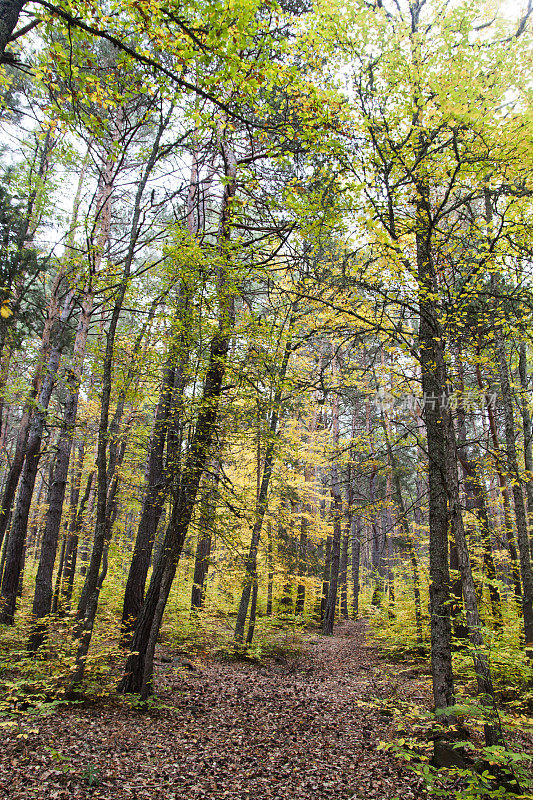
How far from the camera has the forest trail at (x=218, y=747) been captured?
4527 millimetres

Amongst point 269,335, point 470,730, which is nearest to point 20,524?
point 269,335

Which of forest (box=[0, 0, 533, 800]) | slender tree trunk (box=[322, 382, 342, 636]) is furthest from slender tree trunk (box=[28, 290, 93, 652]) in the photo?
slender tree trunk (box=[322, 382, 342, 636])

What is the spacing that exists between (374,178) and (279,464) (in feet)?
35.0

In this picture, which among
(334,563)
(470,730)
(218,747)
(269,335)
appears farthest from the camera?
(334,563)

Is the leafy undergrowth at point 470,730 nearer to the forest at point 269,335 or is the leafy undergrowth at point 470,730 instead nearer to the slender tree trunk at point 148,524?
→ the forest at point 269,335

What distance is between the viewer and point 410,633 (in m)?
10.9

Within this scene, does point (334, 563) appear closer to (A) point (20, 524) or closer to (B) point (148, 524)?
(B) point (148, 524)

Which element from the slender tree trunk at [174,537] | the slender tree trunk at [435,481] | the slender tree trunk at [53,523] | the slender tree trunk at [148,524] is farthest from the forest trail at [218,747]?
the slender tree trunk at [53,523]

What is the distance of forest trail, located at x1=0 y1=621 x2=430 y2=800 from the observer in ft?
14.9

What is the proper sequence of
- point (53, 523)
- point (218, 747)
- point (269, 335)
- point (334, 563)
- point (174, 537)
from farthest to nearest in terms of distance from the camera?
point (334, 563)
point (53, 523)
point (269, 335)
point (174, 537)
point (218, 747)

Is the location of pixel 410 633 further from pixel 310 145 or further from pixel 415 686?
pixel 310 145

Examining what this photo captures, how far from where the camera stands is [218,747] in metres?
5.76

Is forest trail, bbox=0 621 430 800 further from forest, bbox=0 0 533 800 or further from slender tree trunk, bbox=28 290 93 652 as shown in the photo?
slender tree trunk, bbox=28 290 93 652

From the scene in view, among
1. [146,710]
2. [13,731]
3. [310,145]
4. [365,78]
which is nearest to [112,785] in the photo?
[13,731]
